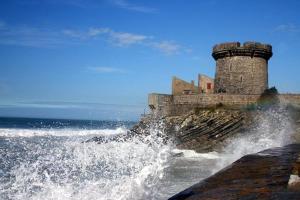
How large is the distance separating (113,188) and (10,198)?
101 inches

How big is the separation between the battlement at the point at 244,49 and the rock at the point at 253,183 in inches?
824

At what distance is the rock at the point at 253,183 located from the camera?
3.84m

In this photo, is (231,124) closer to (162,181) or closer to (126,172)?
(126,172)

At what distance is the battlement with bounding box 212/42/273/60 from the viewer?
26.4 meters

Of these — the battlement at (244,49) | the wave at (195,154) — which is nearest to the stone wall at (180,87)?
the battlement at (244,49)

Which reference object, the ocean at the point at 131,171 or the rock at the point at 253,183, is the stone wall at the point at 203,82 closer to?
the ocean at the point at 131,171

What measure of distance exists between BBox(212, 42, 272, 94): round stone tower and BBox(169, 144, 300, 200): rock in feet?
69.1

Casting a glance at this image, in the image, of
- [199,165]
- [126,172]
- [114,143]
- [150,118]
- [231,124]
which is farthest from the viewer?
[150,118]

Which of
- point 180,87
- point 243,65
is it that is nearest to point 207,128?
point 243,65

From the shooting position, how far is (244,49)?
26.4m

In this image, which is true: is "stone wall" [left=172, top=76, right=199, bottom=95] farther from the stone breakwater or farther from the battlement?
the stone breakwater

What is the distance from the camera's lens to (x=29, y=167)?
53.8 feet

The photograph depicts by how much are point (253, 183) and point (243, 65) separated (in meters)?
23.3

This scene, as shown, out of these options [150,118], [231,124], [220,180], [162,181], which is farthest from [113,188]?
[150,118]
